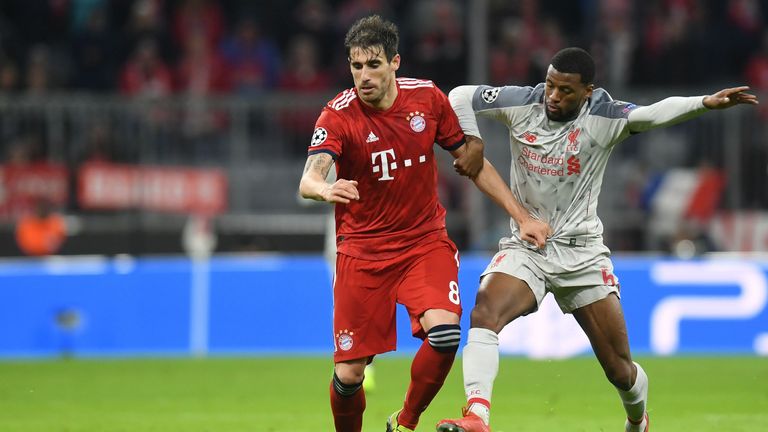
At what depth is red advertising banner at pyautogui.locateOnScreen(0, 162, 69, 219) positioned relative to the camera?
16.6 metres

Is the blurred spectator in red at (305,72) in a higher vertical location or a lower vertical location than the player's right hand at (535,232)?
higher

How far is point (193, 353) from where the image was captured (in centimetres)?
1586

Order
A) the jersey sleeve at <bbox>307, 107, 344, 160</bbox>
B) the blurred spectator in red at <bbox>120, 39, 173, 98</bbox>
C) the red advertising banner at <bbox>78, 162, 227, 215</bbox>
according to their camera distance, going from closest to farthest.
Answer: the jersey sleeve at <bbox>307, 107, 344, 160</bbox>
the red advertising banner at <bbox>78, 162, 227, 215</bbox>
the blurred spectator in red at <bbox>120, 39, 173, 98</bbox>

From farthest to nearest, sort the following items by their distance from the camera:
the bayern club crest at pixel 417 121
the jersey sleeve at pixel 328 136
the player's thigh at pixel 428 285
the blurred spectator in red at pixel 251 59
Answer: the blurred spectator in red at pixel 251 59 < the bayern club crest at pixel 417 121 < the player's thigh at pixel 428 285 < the jersey sleeve at pixel 328 136

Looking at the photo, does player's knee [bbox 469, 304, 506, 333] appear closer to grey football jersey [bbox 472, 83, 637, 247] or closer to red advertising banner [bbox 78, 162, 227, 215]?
grey football jersey [bbox 472, 83, 637, 247]

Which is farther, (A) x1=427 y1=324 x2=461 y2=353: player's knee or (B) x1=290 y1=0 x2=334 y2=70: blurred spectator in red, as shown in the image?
(B) x1=290 y1=0 x2=334 y2=70: blurred spectator in red

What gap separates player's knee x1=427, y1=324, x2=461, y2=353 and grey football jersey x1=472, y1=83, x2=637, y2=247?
2.80 ft

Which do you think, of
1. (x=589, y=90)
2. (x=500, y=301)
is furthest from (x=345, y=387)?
(x=589, y=90)

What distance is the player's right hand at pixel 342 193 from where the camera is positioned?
6703 mm

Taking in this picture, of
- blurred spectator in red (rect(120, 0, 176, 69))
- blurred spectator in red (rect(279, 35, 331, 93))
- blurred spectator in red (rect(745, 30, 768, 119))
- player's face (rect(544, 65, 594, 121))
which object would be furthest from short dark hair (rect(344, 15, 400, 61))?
blurred spectator in red (rect(745, 30, 768, 119))

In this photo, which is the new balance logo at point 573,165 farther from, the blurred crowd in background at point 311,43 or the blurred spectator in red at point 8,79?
the blurred spectator in red at point 8,79

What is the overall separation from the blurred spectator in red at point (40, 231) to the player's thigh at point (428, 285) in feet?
31.4

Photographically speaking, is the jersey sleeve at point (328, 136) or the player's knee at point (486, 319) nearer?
the jersey sleeve at point (328, 136)

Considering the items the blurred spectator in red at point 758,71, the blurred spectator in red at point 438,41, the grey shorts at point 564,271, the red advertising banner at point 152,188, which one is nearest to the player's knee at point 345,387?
the grey shorts at point 564,271
